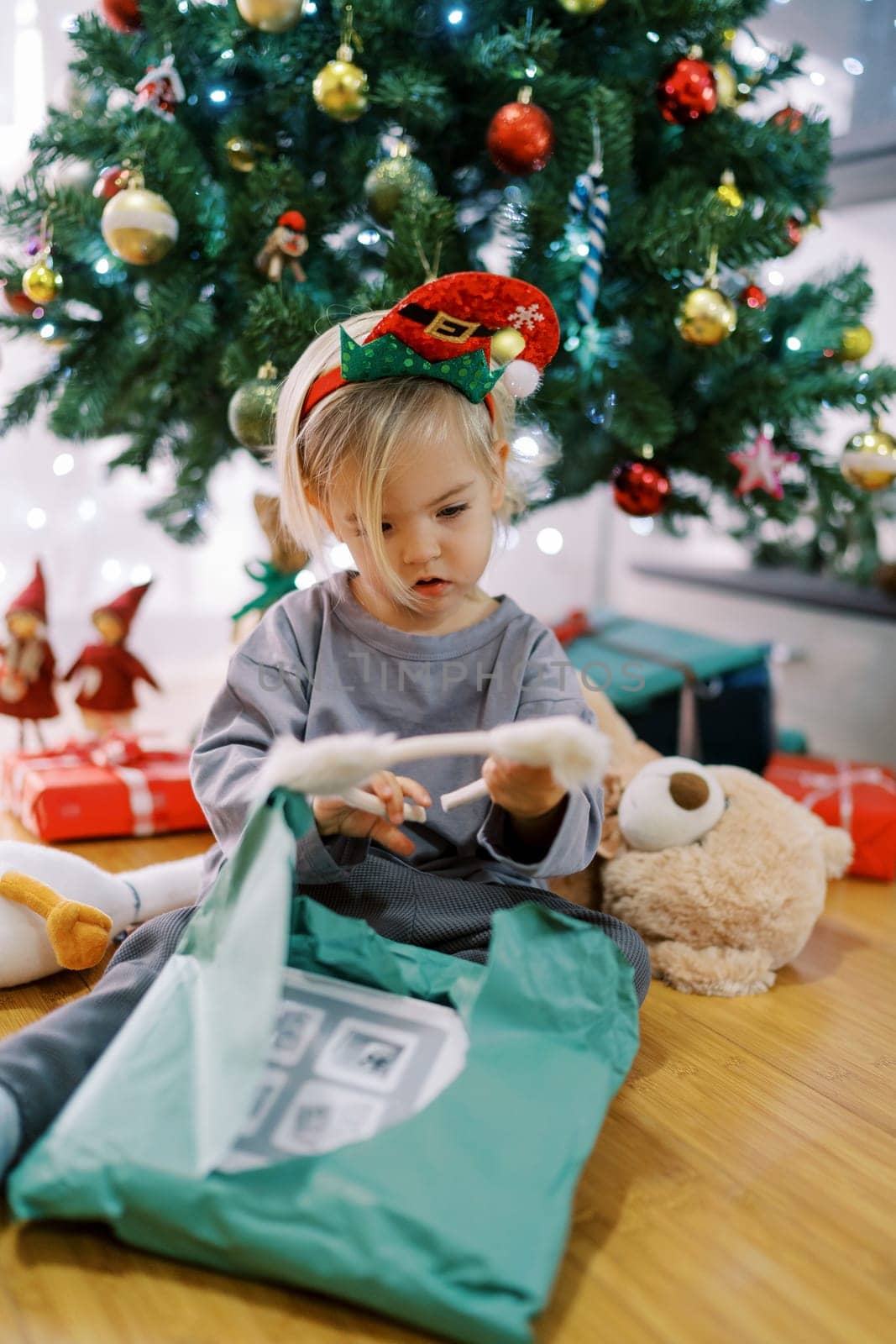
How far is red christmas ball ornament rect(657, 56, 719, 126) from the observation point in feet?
3.29

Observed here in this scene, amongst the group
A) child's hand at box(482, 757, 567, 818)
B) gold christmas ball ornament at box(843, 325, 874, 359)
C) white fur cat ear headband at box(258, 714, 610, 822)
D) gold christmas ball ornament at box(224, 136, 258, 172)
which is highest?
gold christmas ball ornament at box(224, 136, 258, 172)

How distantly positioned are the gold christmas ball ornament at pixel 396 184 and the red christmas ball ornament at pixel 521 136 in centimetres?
7

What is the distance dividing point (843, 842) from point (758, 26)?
128 centimetres

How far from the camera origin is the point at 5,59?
1341 millimetres

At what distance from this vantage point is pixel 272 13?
0.91 m

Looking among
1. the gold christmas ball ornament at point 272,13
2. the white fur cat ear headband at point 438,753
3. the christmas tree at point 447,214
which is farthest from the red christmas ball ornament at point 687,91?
the white fur cat ear headband at point 438,753

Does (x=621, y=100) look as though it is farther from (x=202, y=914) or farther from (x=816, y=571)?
(x=816, y=571)

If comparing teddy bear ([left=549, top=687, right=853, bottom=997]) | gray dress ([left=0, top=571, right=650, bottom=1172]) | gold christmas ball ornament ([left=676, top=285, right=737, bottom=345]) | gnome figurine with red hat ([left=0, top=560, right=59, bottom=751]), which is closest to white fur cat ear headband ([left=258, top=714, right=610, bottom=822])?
gray dress ([left=0, top=571, right=650, bottom=1172])

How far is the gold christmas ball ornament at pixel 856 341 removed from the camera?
1128mm

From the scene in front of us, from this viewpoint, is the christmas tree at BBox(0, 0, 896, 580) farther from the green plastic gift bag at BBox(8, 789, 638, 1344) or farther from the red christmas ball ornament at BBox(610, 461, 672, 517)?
the green plastic gift bag at BBox(8, 789, 638, 1344)

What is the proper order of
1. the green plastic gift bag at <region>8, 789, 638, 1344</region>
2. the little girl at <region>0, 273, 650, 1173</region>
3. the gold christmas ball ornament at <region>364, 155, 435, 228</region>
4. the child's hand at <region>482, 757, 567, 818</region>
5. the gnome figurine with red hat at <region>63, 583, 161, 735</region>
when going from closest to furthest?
the green plastic gift bag at <region>8, 789, 638, 1344</region>
the child's hand at <region>482, 757, 567, 818</region>
the little girl at <region>0, 273, 650, 1173</region>
the gold christmas ball ornament at <region>364, 155, 435, 228</region>
the gnome figurine with red hat at <region>63, 583, 161, 735</region>

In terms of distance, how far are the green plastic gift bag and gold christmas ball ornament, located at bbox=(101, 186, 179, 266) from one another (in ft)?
1.94

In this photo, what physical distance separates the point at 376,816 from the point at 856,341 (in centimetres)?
77

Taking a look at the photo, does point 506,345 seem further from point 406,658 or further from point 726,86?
point 726,86
